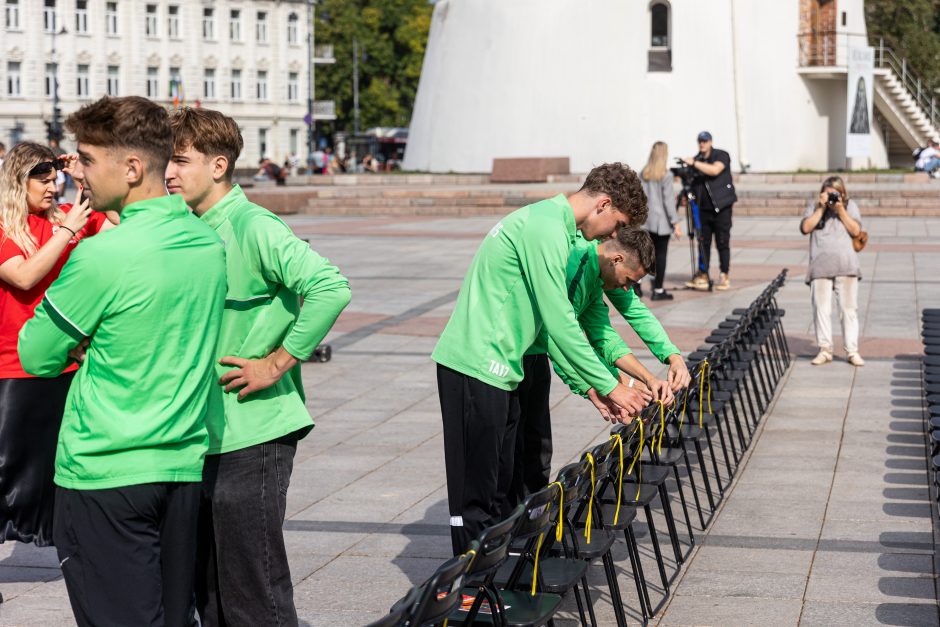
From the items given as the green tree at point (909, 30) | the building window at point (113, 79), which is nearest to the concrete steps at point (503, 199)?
the green tree at point (909, 30)

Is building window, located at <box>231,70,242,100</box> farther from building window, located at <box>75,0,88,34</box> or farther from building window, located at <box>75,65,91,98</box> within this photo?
building window, located at <box>75,0,88,34</box>

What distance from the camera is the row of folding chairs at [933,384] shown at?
6.61 metres

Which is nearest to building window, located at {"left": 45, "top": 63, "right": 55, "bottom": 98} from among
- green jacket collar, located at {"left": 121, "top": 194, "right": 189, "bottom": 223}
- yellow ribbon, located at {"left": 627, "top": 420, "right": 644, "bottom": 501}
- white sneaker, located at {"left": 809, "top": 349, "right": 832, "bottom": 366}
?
white sneaker, located at {"left": 809, "top": 349, "right": 832, "bottom": 366}

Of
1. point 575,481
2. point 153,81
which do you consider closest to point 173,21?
point 153,81

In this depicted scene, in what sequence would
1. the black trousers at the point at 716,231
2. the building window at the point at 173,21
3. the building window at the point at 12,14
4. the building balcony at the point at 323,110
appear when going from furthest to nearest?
the building balcony at the point at 323,110
the building window at the point at 173,21
the building window at the point at 12,14
the black trousers at the point at 716,231

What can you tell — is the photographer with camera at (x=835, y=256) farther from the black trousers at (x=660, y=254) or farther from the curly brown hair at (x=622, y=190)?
the curly brown hair at (x=622, y=190)

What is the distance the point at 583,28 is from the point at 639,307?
120 ft

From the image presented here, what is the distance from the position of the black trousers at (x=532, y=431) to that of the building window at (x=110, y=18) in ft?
219

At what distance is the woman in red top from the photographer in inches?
216

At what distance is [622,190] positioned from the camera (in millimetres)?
4840

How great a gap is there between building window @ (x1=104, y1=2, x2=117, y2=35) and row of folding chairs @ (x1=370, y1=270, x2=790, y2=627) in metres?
65.0

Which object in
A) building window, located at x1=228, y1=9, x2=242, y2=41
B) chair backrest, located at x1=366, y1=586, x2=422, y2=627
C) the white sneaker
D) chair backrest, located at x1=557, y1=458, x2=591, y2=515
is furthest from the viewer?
building window, located at x1=228, y1=9, x2=242, y2=41

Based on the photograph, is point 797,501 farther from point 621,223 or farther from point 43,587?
point 43,587

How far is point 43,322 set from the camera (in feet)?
11.1
